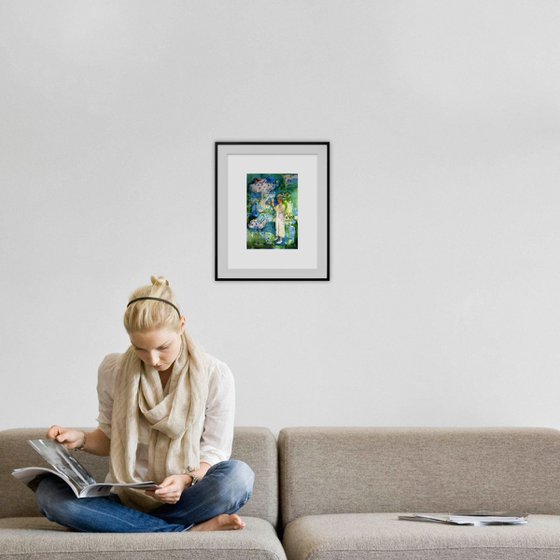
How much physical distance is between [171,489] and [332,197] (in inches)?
55.7

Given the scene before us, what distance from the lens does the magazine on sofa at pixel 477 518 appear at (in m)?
2.56

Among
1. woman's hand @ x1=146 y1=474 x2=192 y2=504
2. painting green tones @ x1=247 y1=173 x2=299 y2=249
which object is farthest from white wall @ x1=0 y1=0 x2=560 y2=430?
woman's hand @ x1=146 y1=474 x2=192 y2=504

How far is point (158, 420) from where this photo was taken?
2.64m

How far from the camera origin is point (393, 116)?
343 centimetres

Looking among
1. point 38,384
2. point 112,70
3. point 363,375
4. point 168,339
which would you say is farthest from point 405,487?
point 112,70

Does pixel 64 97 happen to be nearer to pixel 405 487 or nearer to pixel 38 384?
pixel 38 384

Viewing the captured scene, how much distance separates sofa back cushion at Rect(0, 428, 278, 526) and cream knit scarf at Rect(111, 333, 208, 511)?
322 mm

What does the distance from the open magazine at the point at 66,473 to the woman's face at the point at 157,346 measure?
356mm

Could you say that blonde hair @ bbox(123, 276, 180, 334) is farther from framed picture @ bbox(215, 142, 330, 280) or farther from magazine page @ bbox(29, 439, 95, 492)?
framed picture @ bbox(215, 142, 330, 280)

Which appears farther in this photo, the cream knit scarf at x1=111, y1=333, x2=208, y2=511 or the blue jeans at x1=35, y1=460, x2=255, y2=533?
the cream knit scarf at x1=111, y1=333, x2=208, y2=511

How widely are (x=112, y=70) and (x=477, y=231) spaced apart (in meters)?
1.55

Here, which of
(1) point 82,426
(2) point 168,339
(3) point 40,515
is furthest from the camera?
(1) point 82,426

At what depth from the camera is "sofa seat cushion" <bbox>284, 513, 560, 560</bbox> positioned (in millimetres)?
2342

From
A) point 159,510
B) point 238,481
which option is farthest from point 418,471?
point 159,510
